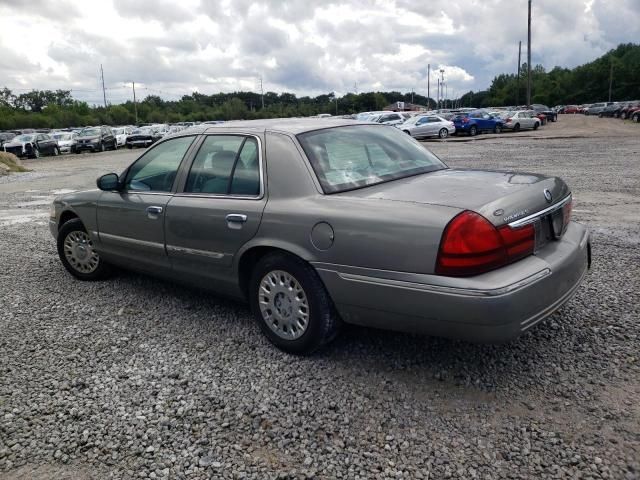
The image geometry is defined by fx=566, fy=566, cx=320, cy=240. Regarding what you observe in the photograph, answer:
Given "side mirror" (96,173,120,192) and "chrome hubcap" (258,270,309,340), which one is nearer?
"chrome hubcap" (258,270,309,340)

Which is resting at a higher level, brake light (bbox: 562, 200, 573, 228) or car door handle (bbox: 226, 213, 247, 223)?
car door handle (bbox: 226, 213, 247, 223)

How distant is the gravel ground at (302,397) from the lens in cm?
269

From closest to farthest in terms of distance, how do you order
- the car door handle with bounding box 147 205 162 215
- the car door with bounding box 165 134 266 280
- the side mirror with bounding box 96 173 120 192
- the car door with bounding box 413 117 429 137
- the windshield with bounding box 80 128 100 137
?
the car door with bounding box 165 134 266 280, the car door handle with bounding box 147 205 162 215, the side mirror with bounding box 96 173 120 192, the car door with bounding box 413 117 429 137, the windshield with bounding box 80 128 100 137

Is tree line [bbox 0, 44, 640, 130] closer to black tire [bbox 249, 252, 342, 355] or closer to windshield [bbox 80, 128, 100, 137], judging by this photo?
windshield [bbox 80, 128, 100, 137]

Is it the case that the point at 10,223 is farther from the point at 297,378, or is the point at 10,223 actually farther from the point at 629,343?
the point at 629,343

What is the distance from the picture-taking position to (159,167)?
4688 millimetres

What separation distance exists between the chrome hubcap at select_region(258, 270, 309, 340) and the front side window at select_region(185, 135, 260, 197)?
0.63 m

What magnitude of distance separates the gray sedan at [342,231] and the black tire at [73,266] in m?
0.61

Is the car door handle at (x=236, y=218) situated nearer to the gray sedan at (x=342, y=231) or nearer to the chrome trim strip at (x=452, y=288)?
the gray sedan at (x=342, y=231)

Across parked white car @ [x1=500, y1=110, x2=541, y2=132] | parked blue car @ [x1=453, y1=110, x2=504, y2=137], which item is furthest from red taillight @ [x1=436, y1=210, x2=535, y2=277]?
parked white car @ [x1=500, y1=110, x2=541, y2=132]

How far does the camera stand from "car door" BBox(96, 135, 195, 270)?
450 centimetres

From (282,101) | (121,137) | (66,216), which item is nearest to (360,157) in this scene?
(66,216)

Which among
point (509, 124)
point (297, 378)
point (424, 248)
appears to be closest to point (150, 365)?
point (297, 378)

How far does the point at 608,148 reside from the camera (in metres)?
20.0
